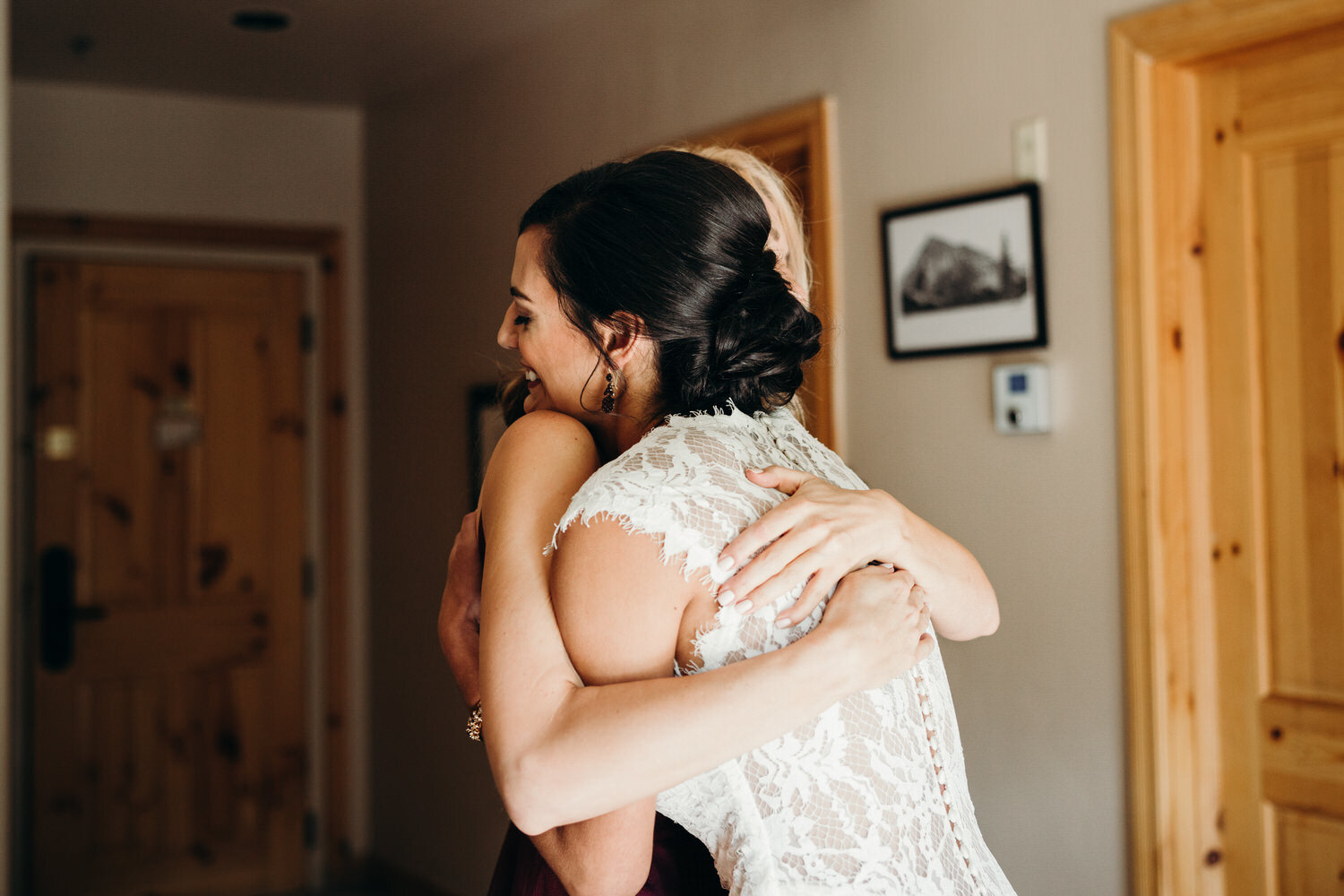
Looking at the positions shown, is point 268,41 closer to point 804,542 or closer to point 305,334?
point 305,334

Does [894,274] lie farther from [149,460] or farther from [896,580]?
[149,460]

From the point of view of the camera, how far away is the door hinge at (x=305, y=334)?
4.38 m

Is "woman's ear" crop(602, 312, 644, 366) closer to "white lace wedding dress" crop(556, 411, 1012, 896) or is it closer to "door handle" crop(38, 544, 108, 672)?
"white lace wedding dress" crop(556, 411, 1012, 896)

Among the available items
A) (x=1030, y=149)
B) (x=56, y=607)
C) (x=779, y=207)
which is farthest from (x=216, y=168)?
(x=779, y=207)

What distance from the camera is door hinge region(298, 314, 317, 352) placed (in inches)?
173

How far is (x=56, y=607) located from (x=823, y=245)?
308 centimetres

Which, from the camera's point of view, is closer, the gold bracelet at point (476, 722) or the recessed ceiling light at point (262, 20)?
the gold bracelet at point (476, 722)

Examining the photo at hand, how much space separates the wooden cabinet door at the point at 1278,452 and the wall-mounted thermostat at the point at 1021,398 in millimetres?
Result: 275

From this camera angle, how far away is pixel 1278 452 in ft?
5.96

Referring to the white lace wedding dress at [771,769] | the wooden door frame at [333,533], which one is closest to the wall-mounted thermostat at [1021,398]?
the white lace wedding dress at [771,769]

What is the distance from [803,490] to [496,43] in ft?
10.0

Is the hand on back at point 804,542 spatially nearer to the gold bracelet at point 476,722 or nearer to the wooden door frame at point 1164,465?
the gold bracelet at point 476,722

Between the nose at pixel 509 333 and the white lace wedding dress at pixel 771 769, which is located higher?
the nose at pixel 509 333

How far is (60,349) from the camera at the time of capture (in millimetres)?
3945
